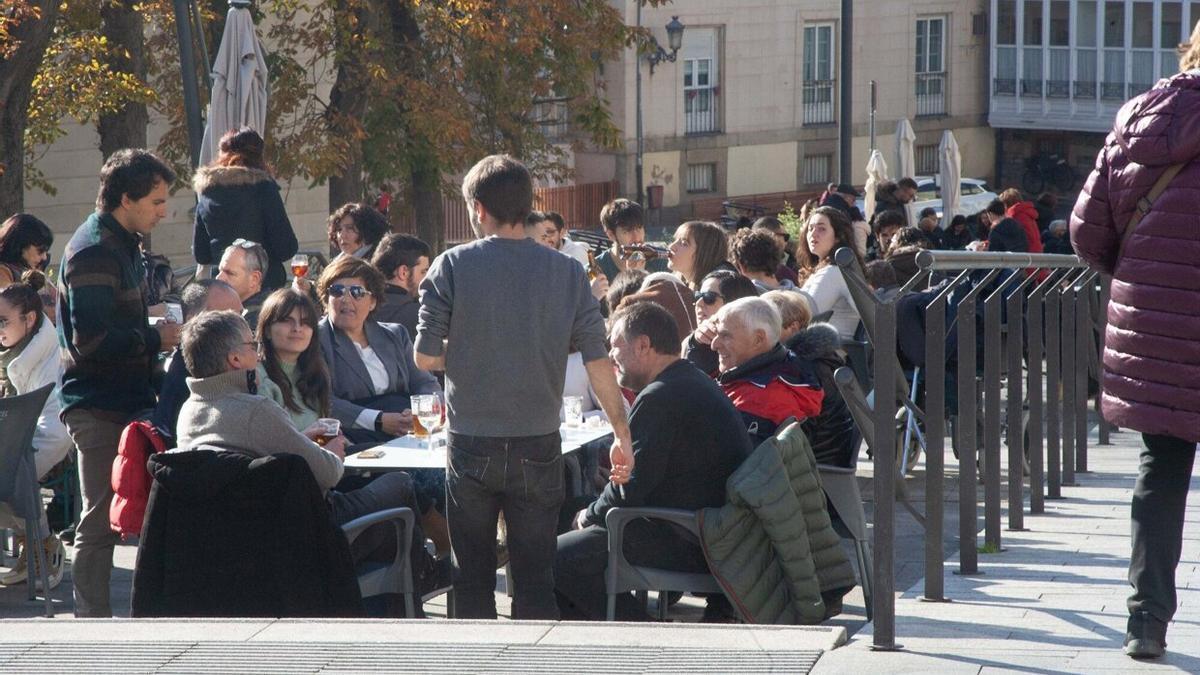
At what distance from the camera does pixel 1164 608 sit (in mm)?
4801

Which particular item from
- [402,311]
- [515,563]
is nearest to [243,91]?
[402,311]

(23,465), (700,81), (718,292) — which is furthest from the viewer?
(700,81)

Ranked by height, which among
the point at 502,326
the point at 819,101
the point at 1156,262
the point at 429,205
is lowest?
the point at 429,205

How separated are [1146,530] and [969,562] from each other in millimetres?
1626

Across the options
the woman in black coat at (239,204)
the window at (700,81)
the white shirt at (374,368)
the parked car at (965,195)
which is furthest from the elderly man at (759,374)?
the window at (700,81)

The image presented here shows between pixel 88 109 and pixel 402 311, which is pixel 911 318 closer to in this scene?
pixel 402 311

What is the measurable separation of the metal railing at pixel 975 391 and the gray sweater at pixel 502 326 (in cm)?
98

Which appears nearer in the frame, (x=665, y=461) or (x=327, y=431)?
(x=665, y=461)

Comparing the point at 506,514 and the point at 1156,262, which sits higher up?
the point at 1156,262

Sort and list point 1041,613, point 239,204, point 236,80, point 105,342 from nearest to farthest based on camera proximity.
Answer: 1. point 1041,613
2. point 105,342
3. point 239,204
4. point 236,80

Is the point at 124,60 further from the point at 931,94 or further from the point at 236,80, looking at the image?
the point at 931,94

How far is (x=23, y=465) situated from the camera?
23.8 ft

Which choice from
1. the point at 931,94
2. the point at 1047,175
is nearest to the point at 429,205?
the point at 931,94

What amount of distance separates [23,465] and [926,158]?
1662 inches
